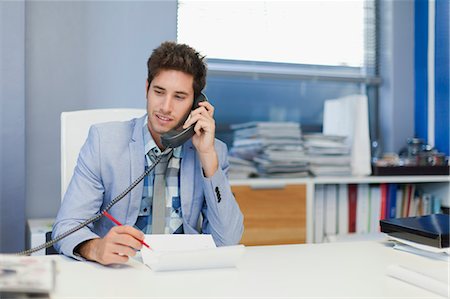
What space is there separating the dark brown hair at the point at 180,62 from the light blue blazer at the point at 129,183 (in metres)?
0.20

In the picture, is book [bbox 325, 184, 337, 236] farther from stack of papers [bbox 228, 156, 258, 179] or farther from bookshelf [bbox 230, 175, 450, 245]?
stack of papers [bbox 228, 156, 258, 179]

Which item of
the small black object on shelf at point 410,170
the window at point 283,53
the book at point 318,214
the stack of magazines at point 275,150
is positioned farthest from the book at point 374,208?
the window at point 283,53

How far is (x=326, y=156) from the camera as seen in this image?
9.13ft

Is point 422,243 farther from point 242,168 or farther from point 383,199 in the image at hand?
point 383,199

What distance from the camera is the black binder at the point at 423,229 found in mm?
1309

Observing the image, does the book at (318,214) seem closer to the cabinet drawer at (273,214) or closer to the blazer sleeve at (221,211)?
the cabinet drawer at (273,214)

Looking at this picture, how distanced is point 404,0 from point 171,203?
7.60ft

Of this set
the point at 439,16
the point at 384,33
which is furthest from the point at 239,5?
the point at 439,16

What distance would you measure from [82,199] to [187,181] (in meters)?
0.32

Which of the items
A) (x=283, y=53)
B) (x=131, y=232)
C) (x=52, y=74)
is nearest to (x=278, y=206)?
(x=283, y=53)

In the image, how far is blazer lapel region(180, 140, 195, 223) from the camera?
5.37ft

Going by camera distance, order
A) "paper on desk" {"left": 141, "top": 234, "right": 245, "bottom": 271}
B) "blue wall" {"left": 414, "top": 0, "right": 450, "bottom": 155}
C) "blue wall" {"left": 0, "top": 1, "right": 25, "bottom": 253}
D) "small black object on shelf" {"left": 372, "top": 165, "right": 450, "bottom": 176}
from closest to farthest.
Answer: "paper on desk" {"left": 141, "top": 234, "right": 245, "bottom": 271} < "blue wall" {"left": 0, "top": 1, "right": 25, "bottom": 253} < "small black object on shelf" {"left": 372, "top": 165, "right": 450, "bottom": 176} < "blue wall" {"left": 414, "top": 0, "right": 450, "bottom": 155}

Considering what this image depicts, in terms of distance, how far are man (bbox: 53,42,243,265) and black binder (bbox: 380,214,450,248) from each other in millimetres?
463

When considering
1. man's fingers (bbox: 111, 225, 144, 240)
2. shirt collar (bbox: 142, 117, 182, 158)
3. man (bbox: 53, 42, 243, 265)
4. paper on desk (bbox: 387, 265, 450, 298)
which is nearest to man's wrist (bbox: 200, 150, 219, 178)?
man (bbox: 53, 42, 243, 265)
